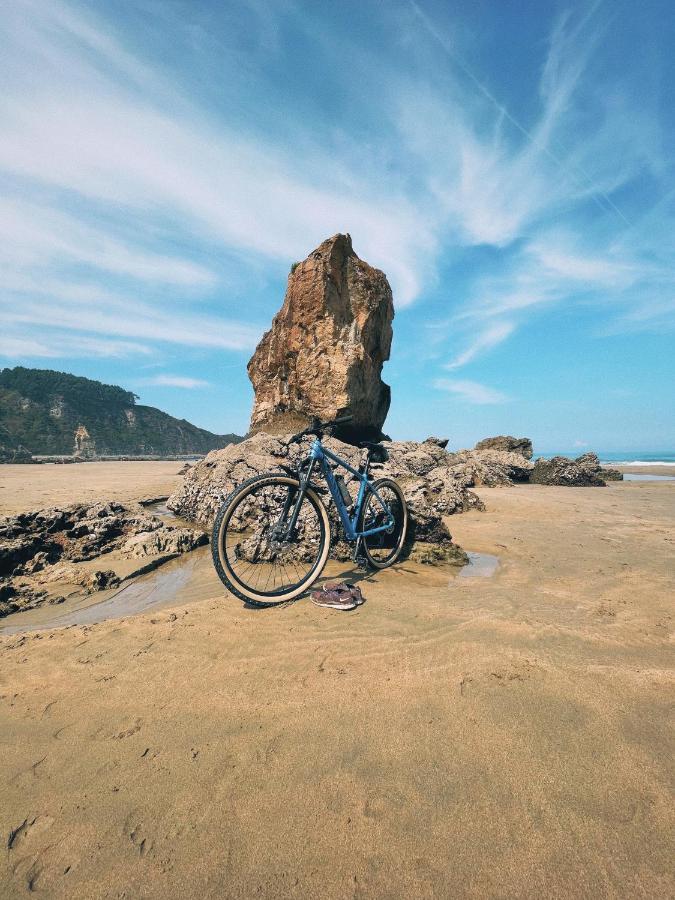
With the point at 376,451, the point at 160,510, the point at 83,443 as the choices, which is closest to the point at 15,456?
the point at 83,443

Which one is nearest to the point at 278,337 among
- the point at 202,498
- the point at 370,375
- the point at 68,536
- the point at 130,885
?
the point at 370,375

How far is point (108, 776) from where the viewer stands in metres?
1.75

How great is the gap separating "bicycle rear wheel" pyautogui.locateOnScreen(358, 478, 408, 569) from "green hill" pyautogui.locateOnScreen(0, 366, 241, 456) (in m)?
67.5

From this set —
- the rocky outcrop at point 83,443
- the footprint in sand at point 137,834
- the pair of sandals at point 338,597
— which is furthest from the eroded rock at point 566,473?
the rocky outcrop at point 83,443

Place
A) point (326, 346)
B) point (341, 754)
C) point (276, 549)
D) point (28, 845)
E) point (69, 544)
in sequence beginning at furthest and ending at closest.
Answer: point (326, 346) → point (69, 544) → point (276, 549) → point (341, 754) → point (28, 845)

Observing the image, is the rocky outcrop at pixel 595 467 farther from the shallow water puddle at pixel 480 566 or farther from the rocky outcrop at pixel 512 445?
the shallow water puddle at pixel 480 566

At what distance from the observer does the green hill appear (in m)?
62.5

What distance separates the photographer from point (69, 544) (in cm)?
520

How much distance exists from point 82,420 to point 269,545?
81.5m

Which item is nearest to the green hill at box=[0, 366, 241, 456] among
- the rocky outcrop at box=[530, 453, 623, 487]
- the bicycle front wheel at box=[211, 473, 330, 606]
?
the bicycle front wheel at box=[211, 473, 330, 606]

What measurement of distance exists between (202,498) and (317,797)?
625 cm

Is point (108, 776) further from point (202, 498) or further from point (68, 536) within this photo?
point (202, 498)

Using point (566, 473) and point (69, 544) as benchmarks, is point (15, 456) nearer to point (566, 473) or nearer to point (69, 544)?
point (69, 544)

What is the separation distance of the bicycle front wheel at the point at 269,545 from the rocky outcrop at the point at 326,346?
9379 millimetres
